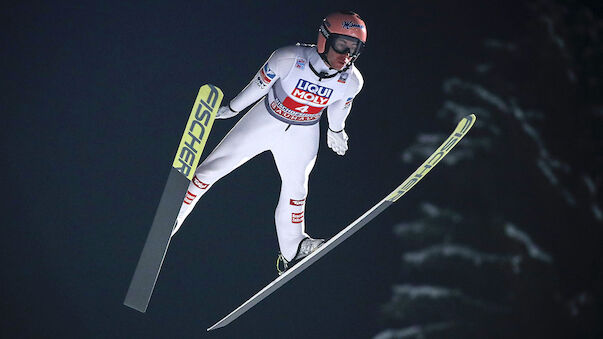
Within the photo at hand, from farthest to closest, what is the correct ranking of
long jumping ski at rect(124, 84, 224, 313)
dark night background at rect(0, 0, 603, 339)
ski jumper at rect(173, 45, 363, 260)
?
1. dark night background at rect(0, 0, 603, 339)
2. ski jumper at rect(173, 45, 363, 260)
3. long jumping ski at rect(124, 84, 224, 313)

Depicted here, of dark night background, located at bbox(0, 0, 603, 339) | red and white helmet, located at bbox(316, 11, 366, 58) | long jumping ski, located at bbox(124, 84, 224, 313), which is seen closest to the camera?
long jumping ski, located at bbox(124, 84, 224, 313)

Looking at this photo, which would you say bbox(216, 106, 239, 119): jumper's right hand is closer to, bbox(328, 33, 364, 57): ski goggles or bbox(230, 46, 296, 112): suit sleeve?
bbox(230, 46, 296, 112): suit sleeve

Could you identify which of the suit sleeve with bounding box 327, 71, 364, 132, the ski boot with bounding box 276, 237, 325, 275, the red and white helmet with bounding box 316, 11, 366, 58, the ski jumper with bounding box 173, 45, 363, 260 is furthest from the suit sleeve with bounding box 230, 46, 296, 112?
the ski boot with bounding box 276, 237, 325, 275

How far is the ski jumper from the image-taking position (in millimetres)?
2385

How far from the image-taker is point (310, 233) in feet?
9.54

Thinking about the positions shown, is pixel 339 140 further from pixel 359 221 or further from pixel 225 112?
pixel 225 112

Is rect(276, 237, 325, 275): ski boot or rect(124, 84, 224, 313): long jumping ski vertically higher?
rect(124, 84, 224, 313): long jumping ski

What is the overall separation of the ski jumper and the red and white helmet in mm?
96

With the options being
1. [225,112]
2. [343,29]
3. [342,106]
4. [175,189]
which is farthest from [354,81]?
[175,189]

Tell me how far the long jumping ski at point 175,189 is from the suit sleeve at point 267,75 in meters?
0.29

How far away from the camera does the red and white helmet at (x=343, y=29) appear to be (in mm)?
2277

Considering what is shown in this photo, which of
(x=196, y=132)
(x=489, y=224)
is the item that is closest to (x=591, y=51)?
(x=489, y=224)

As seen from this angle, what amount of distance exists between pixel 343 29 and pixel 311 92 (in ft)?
0.82

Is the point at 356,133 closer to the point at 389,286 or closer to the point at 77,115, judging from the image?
the point at 389,286
